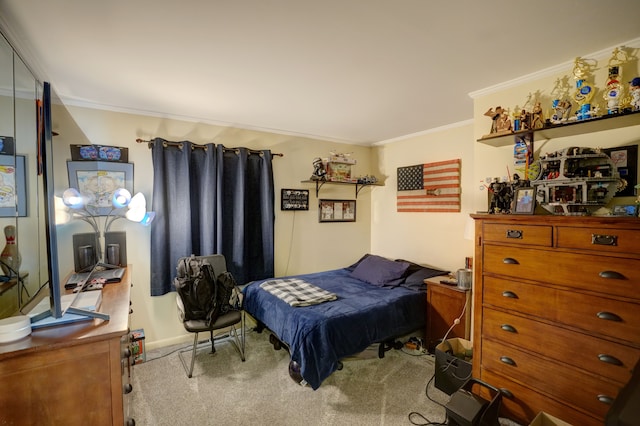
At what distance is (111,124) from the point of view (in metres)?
2.82

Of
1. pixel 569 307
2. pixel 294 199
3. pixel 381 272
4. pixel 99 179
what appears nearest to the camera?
pixel 569 307

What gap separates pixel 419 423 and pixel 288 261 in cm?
233

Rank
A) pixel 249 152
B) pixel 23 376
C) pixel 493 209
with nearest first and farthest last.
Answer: pixel 23 376, pixel 493 209, pixel 249 152

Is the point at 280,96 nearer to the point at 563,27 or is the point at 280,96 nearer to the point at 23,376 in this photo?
the point at 563,27

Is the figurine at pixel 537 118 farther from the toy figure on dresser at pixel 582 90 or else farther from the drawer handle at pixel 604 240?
the drawer handle at pixel 604 240

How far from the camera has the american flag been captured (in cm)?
341

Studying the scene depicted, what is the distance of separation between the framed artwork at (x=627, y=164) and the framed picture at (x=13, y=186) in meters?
3.42

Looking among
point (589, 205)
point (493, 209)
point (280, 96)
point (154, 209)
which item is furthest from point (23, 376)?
point (589, 205)

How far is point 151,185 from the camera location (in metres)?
3.00

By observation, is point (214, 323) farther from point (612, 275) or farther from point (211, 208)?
point (612, 275)

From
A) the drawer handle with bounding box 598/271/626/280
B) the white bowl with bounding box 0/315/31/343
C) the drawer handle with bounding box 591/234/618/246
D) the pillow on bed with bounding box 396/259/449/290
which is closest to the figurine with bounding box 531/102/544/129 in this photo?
the drawer handle with bounding box 591/234/618/246

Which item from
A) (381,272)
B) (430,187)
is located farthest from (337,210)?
(430,187)

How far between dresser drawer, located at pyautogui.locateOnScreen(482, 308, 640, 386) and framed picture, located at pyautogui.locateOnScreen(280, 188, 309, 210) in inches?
97.6

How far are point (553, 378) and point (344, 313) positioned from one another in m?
1.42
